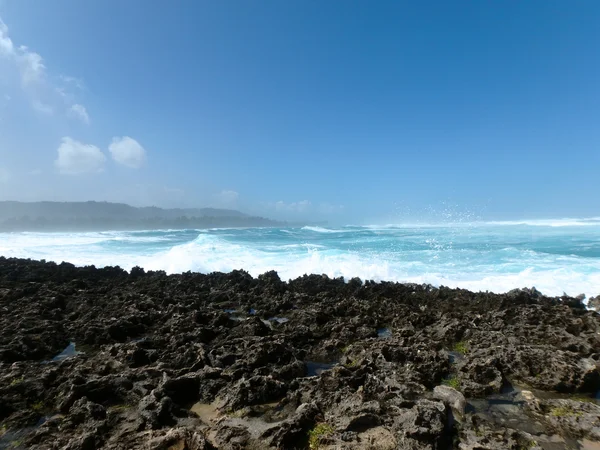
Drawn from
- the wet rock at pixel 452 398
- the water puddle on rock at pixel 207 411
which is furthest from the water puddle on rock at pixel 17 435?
the wet rock at pixel 452 398

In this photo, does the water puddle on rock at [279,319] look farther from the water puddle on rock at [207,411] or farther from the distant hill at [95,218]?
the distant hill at [95,218]

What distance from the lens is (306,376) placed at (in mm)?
6570

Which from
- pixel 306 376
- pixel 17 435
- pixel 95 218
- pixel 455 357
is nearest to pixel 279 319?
pixel 306 376

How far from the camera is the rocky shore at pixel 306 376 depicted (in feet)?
14.5

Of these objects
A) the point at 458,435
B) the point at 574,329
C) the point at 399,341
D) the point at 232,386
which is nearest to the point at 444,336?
the point at 399,341

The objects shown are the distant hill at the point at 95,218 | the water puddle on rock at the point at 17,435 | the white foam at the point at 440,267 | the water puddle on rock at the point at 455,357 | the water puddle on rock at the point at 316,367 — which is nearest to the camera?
the water puddle on rock at the point at 17,435

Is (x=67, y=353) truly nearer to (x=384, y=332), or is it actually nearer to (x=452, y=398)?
(x=384, y=332)

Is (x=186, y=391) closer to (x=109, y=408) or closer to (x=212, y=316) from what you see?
(x=109, y=408)

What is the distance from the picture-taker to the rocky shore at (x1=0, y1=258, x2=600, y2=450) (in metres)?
4.43

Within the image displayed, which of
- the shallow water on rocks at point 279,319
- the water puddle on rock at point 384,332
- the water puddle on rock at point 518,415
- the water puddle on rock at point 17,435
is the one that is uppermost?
the water puddle on rock at point 518,415

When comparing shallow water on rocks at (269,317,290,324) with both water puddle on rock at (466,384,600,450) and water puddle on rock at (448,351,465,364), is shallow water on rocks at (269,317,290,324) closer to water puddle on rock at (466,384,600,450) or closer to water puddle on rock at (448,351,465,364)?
water puddle on rock at (448,351,465,364)

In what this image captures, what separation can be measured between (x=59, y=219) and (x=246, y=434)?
17071cm

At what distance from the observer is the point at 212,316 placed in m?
10.3

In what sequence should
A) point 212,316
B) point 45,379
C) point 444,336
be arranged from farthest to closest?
point 212,316 → point 444,336 → point 45,379
